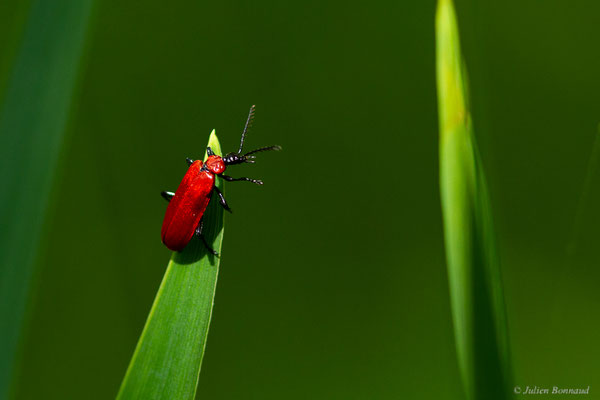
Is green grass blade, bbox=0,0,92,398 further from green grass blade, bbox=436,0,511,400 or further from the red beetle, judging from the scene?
green grass blade, bbox=436,0,511,400

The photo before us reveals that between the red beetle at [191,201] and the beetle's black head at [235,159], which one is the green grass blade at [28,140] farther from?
the beetle's black head at [235,159]

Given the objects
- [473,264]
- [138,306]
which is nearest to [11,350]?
[473,264]

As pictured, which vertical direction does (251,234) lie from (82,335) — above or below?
above

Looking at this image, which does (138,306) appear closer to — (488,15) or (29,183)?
(29,183)

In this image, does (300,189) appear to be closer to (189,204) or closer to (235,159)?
(235,159)

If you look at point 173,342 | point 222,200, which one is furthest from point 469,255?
point 222,200

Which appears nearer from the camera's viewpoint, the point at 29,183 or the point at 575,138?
the point at 29,183
